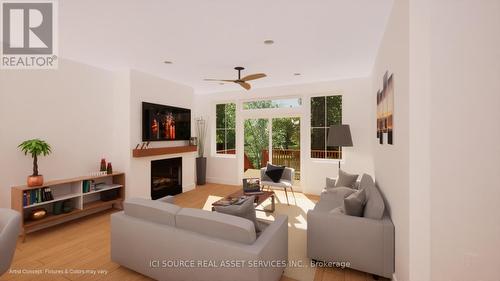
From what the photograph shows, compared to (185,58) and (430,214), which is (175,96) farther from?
(430,214)

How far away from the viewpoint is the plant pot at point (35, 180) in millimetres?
3203

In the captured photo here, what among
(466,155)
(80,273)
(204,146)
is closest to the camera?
(466,155)

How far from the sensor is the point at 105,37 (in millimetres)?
3070

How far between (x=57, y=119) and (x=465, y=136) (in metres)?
5.26

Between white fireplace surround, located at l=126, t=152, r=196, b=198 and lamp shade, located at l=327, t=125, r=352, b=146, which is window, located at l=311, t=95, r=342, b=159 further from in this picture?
white fireplace surround, located at l=126, t=152, r=196, b=198

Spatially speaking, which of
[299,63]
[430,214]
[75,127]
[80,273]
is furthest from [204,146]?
[430,214]

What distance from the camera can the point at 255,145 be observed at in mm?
6617

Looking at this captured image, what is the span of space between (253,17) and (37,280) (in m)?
3.55

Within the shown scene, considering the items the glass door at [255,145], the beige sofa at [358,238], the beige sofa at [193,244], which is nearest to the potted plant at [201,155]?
the glass door at [255,145]

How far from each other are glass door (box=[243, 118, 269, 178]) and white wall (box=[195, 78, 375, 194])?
21cm

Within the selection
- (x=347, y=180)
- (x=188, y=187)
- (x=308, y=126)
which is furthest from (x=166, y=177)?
(x=347, y=180)

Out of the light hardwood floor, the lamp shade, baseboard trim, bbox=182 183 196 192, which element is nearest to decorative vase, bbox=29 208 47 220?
the light hardwood floor

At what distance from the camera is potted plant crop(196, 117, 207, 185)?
664 centimetres

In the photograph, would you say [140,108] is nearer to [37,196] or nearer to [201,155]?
[37,196]
